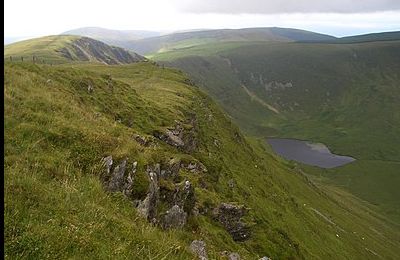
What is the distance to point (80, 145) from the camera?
1973cm

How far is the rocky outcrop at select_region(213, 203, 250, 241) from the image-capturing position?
118ft

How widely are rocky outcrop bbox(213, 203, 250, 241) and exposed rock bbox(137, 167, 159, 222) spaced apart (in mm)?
13987

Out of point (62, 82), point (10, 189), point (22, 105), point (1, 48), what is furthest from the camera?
point (62, 82)

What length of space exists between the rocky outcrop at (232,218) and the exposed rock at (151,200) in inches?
551

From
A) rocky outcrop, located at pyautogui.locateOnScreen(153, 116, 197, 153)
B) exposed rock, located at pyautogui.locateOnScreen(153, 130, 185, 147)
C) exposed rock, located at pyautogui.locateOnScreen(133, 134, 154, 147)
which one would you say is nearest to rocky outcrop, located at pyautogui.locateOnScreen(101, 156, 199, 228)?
exposed rock, located at pyautogui.locateOnScreen(133, 134, 154, 147)

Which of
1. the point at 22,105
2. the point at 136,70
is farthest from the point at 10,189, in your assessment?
the point at 136,70

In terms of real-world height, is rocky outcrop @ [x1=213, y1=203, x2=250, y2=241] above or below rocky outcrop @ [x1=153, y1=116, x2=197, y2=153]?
below

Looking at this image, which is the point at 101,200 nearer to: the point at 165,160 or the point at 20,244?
the point at 20,244

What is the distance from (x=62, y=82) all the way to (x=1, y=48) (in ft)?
119

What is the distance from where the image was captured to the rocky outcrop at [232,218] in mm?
35875

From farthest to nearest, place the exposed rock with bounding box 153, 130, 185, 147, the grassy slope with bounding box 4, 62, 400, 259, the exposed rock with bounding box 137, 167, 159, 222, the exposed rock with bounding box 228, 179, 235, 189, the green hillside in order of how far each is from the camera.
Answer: the exposed rock with bounding box 228, 179, 235, 189 < the exposed rock with bounding box 153, 130, 185, 147 < the exposed rock with bounding box 137, 167, 159, 222 < the green hillside < the grassy slope with bounding box 4, 62, 400, 259

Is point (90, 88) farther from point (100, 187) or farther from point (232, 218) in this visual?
point (100, 187)

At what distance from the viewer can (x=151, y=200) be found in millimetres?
21125

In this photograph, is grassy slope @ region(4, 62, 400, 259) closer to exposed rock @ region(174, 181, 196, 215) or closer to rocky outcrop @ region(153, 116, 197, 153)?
exposed rock @ region(174, 181, 196, 215)
